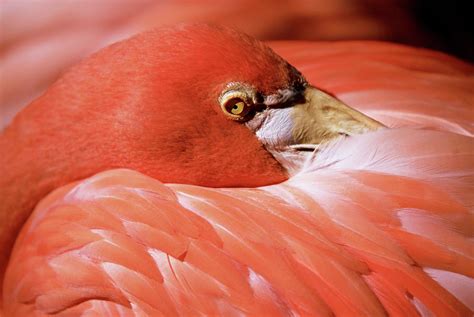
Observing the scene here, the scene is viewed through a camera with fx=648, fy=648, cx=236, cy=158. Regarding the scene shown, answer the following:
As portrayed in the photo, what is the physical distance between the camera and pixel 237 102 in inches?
34.0

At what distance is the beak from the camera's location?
2.95 feet

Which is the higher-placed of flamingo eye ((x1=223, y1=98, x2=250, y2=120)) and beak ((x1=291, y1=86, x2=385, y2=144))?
flamingo eye ((x1=223, y1=98, x2=250, y2=120))

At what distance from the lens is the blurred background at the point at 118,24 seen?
0.99 metres

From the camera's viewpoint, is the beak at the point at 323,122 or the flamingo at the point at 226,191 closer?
the flamingo at the point at 226,191

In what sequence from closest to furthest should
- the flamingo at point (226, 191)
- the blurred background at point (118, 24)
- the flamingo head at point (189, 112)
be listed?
the flamingo at point (226, 191), the flamingo head at point (189, 112), the blurred background at point (118, 24)

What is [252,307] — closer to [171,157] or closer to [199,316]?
[199,316]

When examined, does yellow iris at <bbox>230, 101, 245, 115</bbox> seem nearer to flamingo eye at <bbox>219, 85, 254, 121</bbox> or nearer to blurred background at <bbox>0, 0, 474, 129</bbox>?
flamingo eye at <bbox>219, 85, 254, 121</bbox>

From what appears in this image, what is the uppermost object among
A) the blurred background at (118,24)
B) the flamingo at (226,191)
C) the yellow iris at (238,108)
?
the blurred background at (118,24)

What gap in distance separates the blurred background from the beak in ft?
0.53

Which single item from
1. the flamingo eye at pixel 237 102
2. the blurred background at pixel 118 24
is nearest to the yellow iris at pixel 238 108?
the flamingo eye at pixel 237 102

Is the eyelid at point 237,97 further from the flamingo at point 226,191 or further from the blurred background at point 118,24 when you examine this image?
the blurred background at point 118,24

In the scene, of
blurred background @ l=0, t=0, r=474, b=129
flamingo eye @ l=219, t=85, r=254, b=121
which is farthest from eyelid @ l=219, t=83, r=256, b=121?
blurred background @ l=0, t=0, r=474, b=129

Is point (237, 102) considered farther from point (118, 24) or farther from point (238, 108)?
point (118, 24)

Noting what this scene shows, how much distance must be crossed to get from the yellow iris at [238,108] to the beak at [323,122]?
0.26ft
